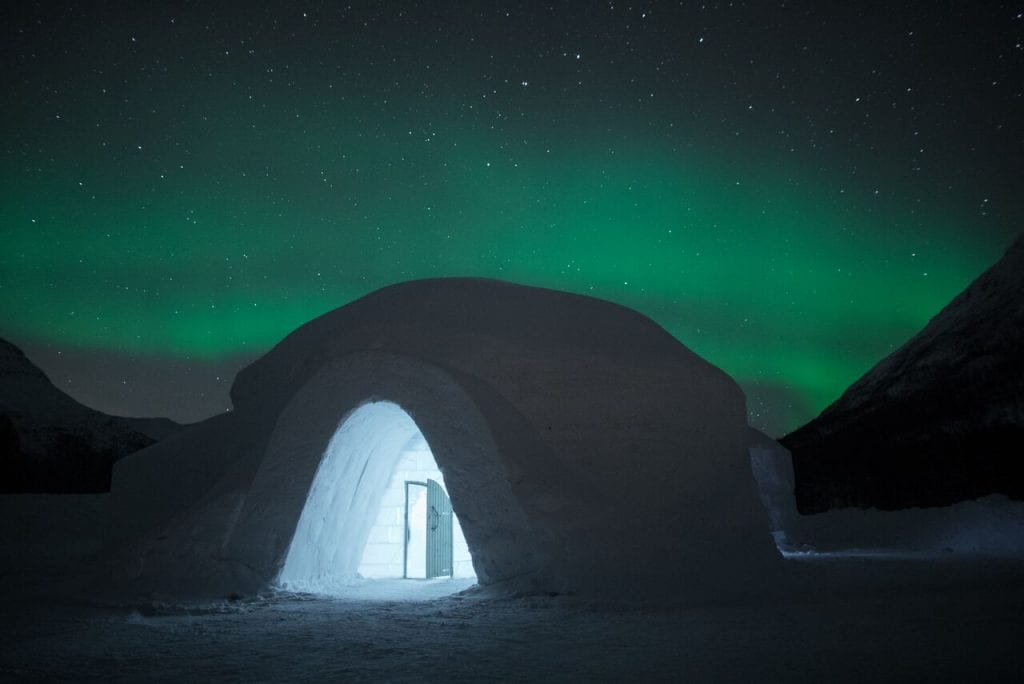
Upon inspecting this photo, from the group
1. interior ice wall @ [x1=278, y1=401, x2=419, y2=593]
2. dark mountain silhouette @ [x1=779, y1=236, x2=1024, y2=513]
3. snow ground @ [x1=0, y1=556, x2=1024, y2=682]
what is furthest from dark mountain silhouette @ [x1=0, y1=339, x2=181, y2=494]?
dark mountain silhouette @ [x1=779, y1=236, x2=1024, y2=513]

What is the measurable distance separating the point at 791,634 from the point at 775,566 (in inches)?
195

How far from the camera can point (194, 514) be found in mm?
9641

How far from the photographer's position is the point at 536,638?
223 inches

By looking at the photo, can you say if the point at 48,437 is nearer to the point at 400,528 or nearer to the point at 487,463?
the point at 400,528

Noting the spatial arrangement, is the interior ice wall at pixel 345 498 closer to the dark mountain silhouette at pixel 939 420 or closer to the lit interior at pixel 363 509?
the lit interior at pixel 363 509

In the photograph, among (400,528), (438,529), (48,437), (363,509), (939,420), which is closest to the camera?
(363,509)

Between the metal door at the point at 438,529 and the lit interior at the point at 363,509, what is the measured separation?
0.18 metres

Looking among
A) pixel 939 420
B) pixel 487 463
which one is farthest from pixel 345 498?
pixel 939 420

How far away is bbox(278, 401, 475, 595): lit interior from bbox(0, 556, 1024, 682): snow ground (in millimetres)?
1380

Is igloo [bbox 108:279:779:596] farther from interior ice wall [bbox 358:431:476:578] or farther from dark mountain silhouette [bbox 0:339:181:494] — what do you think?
dark mountain silhouette [bbox 0:339:181:494]

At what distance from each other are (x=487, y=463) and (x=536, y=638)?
143 inches

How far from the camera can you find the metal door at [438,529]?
43.1 feet

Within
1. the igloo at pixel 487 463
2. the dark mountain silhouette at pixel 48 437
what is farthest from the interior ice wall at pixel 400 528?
the dark mountain silhouette at pixel 48 437

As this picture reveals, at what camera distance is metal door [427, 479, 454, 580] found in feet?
43.1
